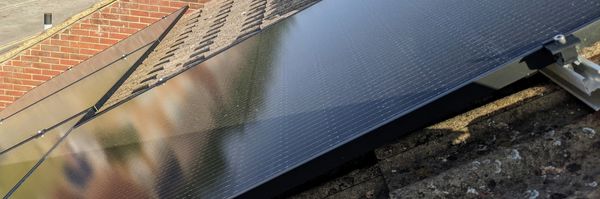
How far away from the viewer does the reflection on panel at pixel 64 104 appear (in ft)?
24.2

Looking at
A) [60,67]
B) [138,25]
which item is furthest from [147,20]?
[60,67]

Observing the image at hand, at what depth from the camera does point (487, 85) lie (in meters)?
2.17

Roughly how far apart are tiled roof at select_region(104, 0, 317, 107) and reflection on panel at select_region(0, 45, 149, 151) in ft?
1.32

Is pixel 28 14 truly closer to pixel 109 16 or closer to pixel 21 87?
pixel 21 87

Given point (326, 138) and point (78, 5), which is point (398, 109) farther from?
point (78, 5)

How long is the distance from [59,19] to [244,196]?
68.2 feet

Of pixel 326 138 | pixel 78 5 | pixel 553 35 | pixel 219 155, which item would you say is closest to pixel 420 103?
pixel 326 138

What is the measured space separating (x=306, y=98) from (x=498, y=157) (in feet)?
3.30

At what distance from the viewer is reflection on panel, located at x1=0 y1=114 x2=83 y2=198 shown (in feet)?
16.9

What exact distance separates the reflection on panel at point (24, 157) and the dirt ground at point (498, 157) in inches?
126

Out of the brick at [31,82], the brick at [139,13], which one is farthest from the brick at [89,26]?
the brick at [31,82]

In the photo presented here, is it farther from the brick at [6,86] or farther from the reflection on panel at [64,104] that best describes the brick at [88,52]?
the brick at [6,86]

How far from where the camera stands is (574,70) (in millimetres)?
2311

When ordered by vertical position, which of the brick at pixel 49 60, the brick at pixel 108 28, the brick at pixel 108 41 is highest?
the brick at pixel 108 28
